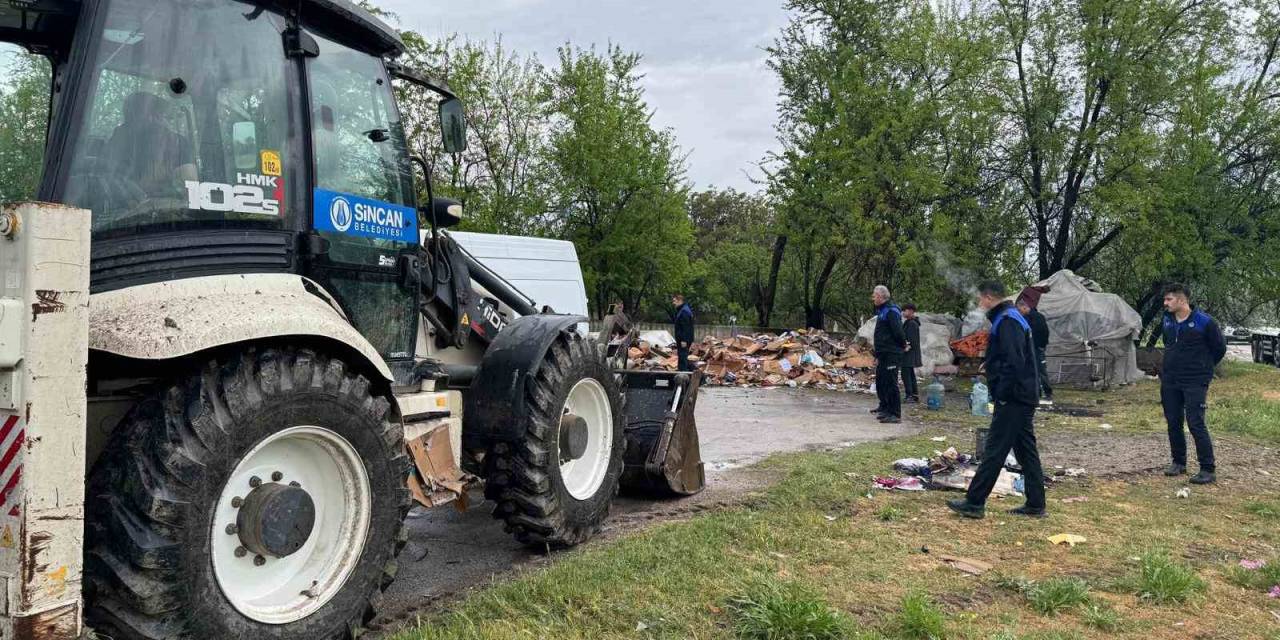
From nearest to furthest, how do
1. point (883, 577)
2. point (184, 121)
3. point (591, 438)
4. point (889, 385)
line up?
1. point (184, 121)
2. point (883, 577)
3. point (591, 438)
4. point (889, 385)

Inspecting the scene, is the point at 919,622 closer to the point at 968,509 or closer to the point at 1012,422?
the point at 968,509

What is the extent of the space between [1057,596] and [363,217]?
384 centimetres

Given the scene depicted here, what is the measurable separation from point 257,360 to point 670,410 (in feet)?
12.4

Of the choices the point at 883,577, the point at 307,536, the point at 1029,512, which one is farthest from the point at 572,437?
the point at 1029,512

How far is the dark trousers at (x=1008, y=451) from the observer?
6.37 meters

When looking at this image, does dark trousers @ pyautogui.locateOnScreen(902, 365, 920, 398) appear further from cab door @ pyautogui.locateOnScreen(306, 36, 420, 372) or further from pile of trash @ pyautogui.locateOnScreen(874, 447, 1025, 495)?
cab door @ pyautogui.locateOnScreen(306, 36, 420, 372)

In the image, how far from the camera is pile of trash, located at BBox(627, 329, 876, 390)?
18.7 m

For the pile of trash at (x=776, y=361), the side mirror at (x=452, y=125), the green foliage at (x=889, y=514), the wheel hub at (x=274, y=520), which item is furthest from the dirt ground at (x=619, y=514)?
the pile of trash at (x=776, y=361)

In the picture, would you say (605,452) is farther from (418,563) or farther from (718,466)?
(718,466)

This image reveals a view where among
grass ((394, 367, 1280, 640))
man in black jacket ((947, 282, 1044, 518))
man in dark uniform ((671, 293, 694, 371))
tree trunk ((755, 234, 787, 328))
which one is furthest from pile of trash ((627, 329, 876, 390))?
grass ((394, 367, 1280, 640))

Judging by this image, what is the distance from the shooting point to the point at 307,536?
3.28 metres

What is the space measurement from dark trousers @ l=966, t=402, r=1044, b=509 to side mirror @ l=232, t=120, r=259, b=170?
518cm

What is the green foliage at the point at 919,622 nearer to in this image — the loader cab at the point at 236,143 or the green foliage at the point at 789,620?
the green foliage at the point at 789,620

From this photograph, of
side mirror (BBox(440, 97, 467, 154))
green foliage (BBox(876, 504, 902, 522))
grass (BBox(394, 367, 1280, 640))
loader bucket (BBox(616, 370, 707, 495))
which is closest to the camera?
grass (BBox(394, 367, 1280, 640))
